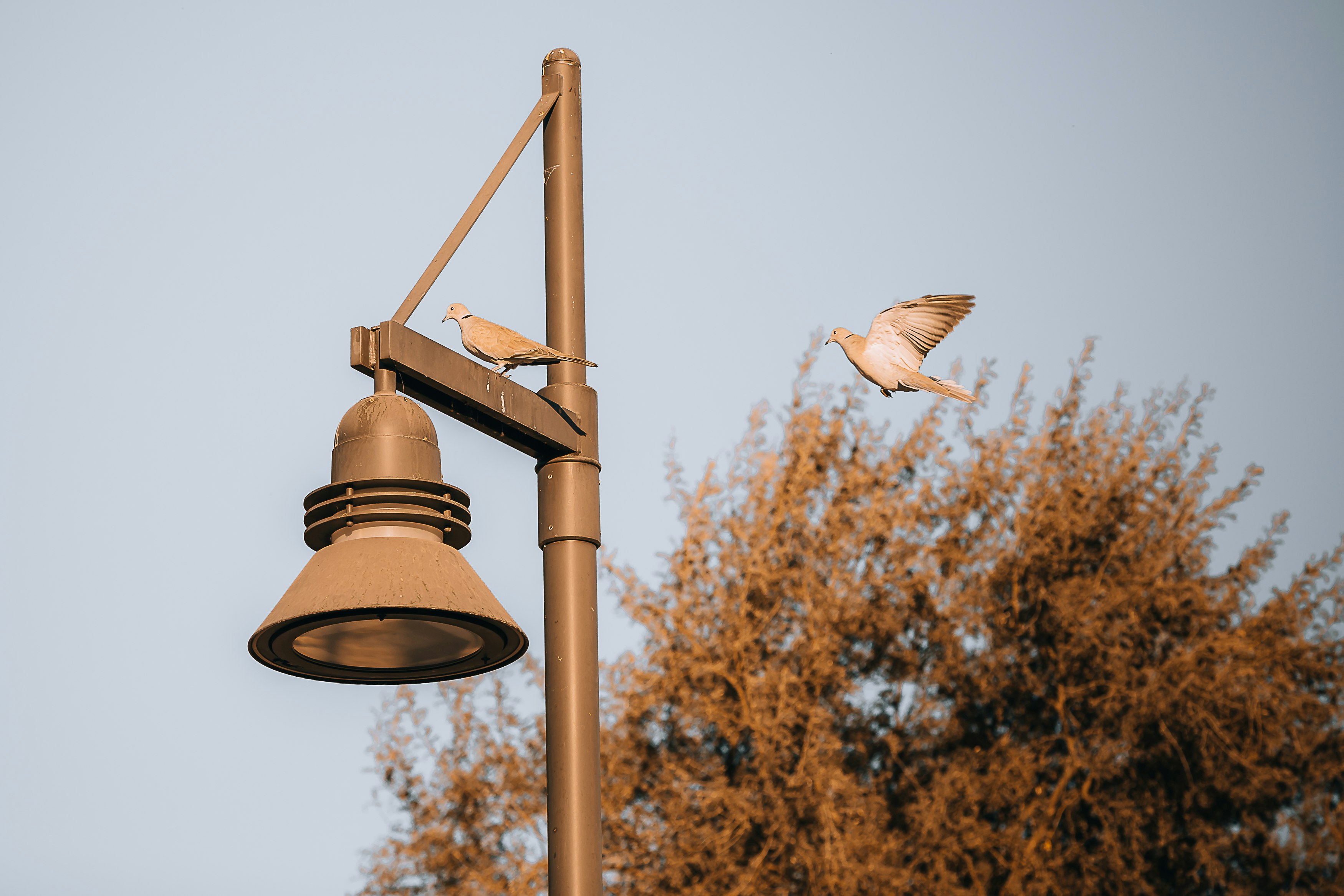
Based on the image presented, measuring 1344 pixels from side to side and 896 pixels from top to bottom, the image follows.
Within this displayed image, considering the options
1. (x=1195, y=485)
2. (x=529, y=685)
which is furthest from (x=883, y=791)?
(x=1195, y=485)

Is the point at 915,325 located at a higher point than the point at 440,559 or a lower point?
higher

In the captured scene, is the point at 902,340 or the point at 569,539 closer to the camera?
the point at 569,539

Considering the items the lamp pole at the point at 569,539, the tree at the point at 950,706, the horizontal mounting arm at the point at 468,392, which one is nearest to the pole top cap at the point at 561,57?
the lamp pole at the point at 569,539

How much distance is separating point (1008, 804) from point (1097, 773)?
0.84 metres

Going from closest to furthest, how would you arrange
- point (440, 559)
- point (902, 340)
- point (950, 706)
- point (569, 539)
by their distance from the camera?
point (440, 559) < point (569, 539) < point (902, 340) < point (950, 706)

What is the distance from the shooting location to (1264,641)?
13.8 metres

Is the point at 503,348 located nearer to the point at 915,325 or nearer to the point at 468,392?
the point at 468,392

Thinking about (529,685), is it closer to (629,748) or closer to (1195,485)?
(629,748)

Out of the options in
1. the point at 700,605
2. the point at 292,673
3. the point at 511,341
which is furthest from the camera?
the point at 700,605

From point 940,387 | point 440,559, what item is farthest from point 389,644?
point 940,387

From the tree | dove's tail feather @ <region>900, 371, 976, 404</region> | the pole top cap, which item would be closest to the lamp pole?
the pole top cap

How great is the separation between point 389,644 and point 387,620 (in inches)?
5.8

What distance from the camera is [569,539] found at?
364 centimetres

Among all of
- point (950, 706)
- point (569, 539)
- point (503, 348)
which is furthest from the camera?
point (950, 706)
